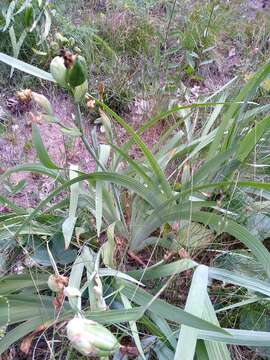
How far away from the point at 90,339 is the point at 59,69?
1.48 ft

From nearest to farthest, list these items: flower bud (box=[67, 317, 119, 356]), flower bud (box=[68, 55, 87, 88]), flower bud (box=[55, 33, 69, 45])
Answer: flower bud (box=[67, 317, 119, 356]) → flower bud (box=[68, 55, 87, 88]) → flower bud (box=[55, 33, 69, 45])

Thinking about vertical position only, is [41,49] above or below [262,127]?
below

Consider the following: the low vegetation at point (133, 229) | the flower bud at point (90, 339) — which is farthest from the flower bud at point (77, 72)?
the flower bud at point (90, 339)

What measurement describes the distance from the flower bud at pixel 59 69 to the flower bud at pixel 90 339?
42 centimetres

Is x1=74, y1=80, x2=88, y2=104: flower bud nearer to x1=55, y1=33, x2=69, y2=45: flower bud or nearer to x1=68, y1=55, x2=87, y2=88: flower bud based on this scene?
x1=68, y1=55, x2=87, y2=88: flower bud

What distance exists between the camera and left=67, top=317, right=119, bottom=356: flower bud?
1.70ft

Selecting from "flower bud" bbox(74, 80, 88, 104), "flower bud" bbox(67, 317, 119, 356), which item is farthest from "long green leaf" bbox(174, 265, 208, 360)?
"flower bud" bbox(74, 80, 88, 104)

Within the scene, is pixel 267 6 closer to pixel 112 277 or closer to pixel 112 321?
pixel 112 277

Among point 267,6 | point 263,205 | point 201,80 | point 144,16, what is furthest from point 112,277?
point 267,6

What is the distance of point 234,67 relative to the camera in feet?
6.64

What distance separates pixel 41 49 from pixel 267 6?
115cm

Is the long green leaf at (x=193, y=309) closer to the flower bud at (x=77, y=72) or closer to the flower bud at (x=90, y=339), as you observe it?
the flower bud at (x=90, y=339)

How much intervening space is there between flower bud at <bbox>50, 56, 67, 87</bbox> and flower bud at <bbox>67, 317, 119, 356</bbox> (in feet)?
1.37

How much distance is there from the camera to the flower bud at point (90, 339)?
52cm
